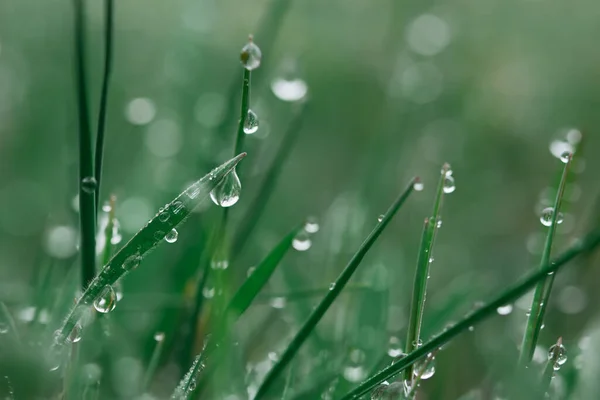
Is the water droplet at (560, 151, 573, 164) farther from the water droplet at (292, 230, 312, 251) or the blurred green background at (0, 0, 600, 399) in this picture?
the water droplet at (292, 230, 312, 251)

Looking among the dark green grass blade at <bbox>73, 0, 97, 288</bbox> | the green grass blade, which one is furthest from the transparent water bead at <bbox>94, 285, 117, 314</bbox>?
the green grass blade

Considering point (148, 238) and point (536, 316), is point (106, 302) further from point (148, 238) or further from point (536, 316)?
point (536, 316)

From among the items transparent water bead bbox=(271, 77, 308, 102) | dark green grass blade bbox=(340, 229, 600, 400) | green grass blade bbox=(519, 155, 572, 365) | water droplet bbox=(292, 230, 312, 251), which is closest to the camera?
dark green grass blade bbox=(340, 229, 600, 400)

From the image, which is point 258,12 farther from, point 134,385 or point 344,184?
point 134,385

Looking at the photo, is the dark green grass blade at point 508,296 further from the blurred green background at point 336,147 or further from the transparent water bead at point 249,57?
the transparent water bead at point 249,57

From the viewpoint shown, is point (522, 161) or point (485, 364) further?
point (522, 161)

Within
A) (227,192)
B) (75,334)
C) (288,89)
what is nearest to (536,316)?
(227,192)

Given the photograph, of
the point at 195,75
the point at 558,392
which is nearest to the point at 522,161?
the point at 195,75
